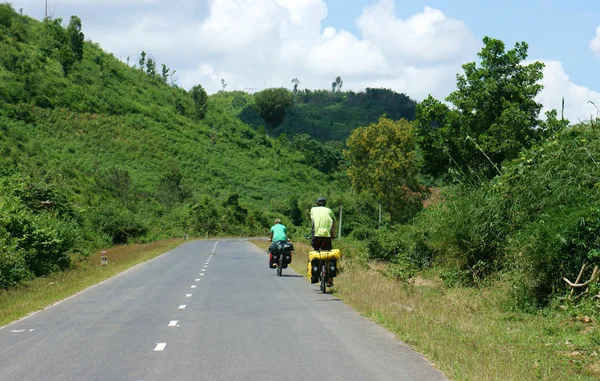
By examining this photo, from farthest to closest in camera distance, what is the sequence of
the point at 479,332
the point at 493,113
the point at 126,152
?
the point at 126,152 < the point at 493,113 < the point at 479,332

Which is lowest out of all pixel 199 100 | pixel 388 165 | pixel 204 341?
pixel 204 341

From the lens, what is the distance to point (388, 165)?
44656 millimetres

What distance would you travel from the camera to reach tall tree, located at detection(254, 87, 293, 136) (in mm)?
148250

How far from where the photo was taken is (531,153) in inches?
632

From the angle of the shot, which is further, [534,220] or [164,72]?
[164,72]

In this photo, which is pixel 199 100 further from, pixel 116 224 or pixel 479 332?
pixel 479 332

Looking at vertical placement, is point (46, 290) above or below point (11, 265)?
below

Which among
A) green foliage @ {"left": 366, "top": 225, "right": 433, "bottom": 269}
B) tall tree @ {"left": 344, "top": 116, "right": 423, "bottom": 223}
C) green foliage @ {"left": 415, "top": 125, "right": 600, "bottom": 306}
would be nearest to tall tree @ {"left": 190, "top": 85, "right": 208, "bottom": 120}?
tall tree @ {"left": 344, "top": 116, "right": 423, "bottom": 223}

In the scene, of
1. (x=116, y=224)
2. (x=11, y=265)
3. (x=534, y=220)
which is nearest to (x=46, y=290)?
(x=11, y=265)

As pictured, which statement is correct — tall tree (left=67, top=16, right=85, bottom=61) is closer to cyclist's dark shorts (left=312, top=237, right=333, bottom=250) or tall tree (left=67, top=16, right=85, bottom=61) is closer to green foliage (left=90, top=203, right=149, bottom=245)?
green foliage (left=90, top=203, right=149, bottom=245)

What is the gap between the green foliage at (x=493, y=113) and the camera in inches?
1193

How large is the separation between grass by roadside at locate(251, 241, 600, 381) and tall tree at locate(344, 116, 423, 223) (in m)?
28.5

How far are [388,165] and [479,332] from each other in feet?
115

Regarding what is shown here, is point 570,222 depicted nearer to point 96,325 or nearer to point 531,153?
point 531,153
